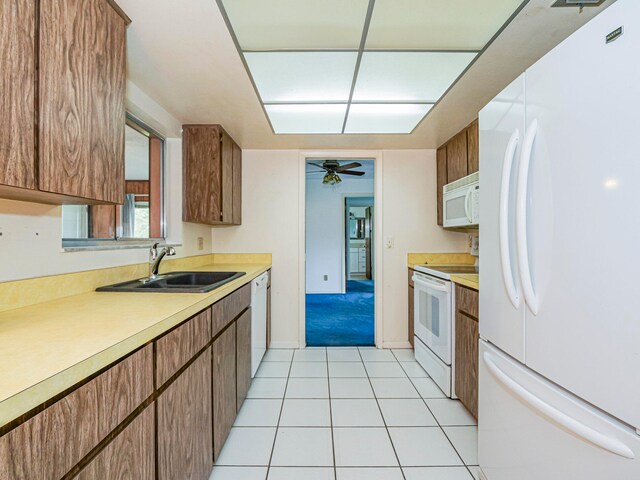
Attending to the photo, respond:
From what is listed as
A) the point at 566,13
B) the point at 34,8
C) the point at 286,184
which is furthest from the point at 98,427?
the point at 286,184

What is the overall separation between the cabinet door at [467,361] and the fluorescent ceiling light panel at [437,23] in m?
1.51

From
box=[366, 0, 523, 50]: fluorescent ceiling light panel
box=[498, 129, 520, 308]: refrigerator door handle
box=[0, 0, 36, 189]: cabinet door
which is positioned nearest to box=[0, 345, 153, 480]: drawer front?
box=[0, 0, 36, 189]: cabinet door

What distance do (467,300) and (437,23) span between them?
1514mm

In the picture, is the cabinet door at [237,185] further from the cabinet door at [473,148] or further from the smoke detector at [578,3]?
the smoke detector at [578,3]

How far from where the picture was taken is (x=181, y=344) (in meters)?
1.13

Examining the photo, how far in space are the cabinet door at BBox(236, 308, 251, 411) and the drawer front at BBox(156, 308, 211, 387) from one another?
21.4 inches

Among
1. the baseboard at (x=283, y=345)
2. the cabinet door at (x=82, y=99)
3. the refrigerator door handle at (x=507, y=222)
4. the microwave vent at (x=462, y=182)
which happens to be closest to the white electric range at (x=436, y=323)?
the microwave vent at (x=462, y=182)

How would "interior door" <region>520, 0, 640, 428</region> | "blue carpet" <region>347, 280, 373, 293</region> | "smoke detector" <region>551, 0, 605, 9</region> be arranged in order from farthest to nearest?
"blue carpet" <region>347, 280, 373, 293</region> < "smoke detector" <region>551, 0, 605, 9</region> < "interior door" <region>520, 0, 640, 428</region>

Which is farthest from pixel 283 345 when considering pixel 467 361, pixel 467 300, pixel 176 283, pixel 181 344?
pixel 181 344

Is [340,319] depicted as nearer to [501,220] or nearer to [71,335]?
[501,220]

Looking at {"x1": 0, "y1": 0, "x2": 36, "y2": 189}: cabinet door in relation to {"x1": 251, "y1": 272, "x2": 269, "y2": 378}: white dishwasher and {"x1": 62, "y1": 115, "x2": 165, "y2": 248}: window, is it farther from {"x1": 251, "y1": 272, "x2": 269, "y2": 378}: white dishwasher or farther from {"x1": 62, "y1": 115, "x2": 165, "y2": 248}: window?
{"x1": 251, "y1": 272, "x2": 269, "y2": 378}: white dishwasher

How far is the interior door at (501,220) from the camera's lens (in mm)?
1101

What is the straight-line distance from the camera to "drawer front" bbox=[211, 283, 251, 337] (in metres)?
1.50

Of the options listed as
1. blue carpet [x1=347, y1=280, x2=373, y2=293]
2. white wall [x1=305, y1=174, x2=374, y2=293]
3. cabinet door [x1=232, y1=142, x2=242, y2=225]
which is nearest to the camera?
cabinet door [x1=232, y1=142, x2=242, y2=225]
